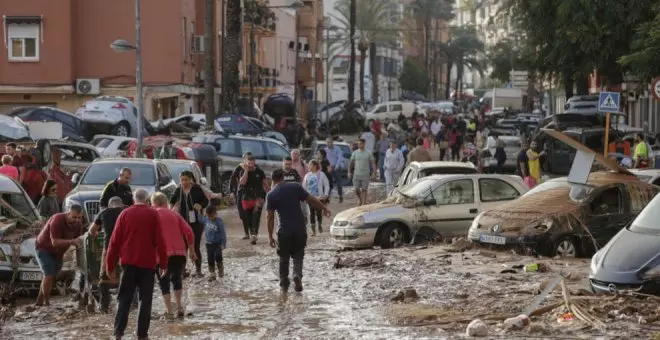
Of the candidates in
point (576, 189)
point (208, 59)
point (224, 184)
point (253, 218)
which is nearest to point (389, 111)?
point (208, 59)

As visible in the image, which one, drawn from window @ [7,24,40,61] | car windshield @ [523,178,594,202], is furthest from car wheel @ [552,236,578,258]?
window @ [7,24,40,61]

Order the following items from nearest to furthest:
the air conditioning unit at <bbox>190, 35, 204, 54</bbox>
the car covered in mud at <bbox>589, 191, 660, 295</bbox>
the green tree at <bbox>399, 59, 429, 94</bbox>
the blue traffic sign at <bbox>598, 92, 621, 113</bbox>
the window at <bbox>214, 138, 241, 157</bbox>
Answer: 1. the car covered in mud at <bbox>589, 191, 660, 295</bbox>
2. the blue traffic sign at <bbox>598, 92, 621, 113</bbox>
3. the window at <bbox>214, 138, 241, 157</bbox>
4. the air conditioning unit at <bbox>190, 35, 204, 54</bbox>
5. the green tree at <bbox>399, 59, 429, 94</bbox>

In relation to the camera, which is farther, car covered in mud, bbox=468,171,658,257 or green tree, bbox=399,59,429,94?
green tree, bbox=399,59,429,94

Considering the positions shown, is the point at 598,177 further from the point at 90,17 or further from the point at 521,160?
→ the point at 90,17

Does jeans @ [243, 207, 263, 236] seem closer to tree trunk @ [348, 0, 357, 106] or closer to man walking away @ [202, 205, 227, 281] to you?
man walking away @ [202, 205, 227, 281]

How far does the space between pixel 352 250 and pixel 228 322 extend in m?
8.20

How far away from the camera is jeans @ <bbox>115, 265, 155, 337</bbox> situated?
43.7ft

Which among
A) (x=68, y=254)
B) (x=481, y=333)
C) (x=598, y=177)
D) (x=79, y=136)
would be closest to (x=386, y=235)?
(x=598, y=177)

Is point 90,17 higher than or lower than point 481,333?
higher

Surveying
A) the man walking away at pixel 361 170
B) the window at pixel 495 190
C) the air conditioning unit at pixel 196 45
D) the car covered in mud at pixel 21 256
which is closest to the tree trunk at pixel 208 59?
the air conditioning unit at pixel 196 45

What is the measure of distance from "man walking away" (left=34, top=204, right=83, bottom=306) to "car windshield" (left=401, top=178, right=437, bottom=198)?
8027mm

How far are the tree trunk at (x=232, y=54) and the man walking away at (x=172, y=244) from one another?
29.7m

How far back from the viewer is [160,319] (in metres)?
15.4

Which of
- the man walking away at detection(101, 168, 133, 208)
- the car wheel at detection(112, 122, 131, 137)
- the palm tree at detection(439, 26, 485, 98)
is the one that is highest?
the palm tree at detection(439, 26, 485, 98)
